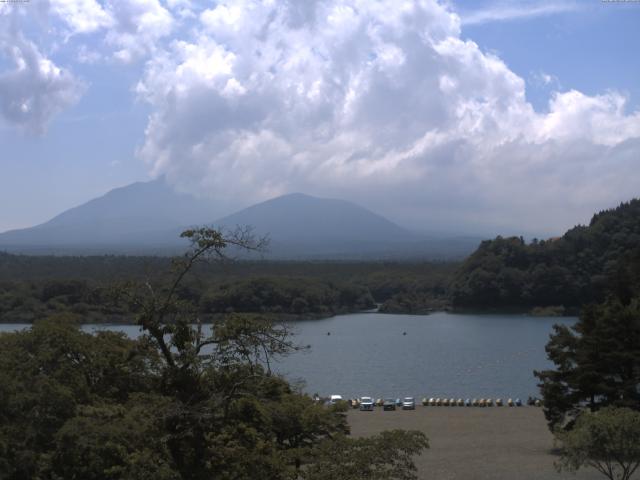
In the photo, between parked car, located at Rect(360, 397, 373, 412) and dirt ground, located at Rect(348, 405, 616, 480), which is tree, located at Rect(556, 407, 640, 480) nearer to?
dirt ground, located at Rect(348, 405, 616, 480)

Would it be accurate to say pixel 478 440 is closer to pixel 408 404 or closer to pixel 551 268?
pixel 408 404

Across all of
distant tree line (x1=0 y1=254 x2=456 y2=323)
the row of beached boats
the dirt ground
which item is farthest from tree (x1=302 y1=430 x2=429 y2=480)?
distant tree line (x1=0 y1=254 x2=456 y2=323)

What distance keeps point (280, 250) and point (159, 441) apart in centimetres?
15216

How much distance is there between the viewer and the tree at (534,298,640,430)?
560 inches

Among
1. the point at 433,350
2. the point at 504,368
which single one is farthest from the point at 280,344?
the point at 433,350

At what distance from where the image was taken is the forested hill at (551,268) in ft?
180

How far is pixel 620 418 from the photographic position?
33.0 feet

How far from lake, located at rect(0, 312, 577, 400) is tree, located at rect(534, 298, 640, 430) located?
23.9ft

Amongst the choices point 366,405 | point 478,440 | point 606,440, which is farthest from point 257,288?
point 606,440

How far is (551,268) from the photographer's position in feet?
182

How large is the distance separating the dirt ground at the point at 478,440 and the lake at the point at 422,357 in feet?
9.56

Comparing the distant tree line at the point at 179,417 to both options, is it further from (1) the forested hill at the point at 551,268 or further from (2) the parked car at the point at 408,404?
(1) the forested hill at the point at 551,268

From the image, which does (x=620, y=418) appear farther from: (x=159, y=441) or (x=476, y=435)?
(x=476, y=435)

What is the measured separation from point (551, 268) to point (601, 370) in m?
42.5
